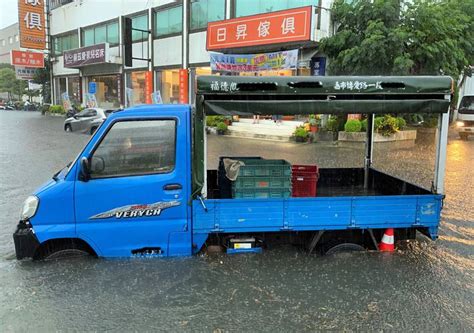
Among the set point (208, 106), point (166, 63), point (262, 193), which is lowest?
point (262, 193)

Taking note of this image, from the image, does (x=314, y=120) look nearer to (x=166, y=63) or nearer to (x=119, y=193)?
(x=166, y=63)

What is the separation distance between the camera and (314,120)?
19.0m

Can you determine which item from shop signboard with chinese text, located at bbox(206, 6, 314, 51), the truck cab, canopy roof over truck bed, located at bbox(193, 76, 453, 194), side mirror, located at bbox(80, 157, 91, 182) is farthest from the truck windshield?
side mirror, located at bbox(80, 157, 91, 182)

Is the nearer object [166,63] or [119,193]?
[119,193]

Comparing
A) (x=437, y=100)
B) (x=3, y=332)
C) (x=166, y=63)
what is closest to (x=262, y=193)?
(x=437, y=100)

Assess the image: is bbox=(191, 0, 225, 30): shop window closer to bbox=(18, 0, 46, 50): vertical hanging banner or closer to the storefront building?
the storefront building

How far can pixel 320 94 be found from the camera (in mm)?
4676

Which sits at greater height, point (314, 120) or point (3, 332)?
point (314, 120)

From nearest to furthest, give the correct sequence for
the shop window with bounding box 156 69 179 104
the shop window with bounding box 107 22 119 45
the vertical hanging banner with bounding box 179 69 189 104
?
the vertical hanging banner with bounding box 179 69 189 104, the shop window with bounding box 156 69 179 104, the shop window with bounding box 107 22 119 45

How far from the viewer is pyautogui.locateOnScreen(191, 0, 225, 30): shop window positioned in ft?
78.5

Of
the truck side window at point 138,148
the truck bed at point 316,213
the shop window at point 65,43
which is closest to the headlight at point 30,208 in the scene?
Answer: the truck side window at point 138,148

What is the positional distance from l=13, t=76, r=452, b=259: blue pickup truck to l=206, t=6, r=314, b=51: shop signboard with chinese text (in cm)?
1404

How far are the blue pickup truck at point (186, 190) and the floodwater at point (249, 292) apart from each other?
33 cm

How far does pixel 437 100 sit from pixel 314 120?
14393mm
